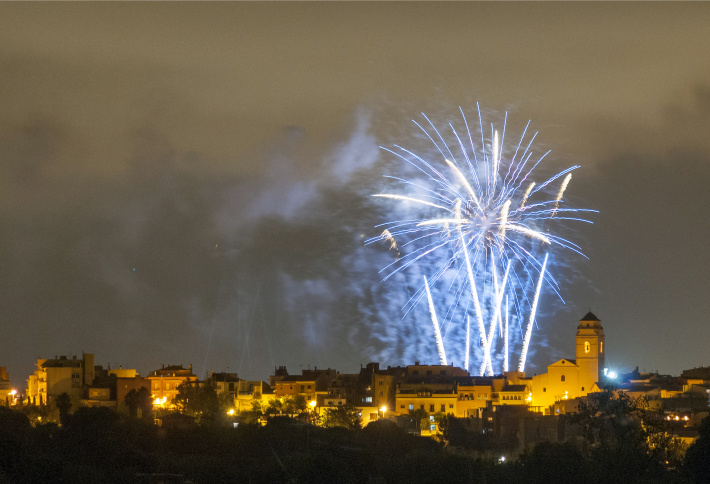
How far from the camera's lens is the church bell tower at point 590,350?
6450cm

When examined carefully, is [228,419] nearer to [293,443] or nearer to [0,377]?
[293,443]

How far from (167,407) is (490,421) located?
50.9 ft

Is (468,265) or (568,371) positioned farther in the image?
(568,371)

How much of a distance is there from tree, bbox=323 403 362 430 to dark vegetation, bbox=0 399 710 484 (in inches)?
143

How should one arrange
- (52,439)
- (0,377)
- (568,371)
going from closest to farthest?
→ 1. (52,439)
2. (568,371)
3. (0,377)

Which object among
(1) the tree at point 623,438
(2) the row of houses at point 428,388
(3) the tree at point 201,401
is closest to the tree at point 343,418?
(2) the row of houses at point 428,388

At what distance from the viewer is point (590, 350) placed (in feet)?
214

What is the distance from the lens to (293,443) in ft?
177

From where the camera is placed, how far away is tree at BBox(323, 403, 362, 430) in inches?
2434

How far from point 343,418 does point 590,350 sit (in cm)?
1241

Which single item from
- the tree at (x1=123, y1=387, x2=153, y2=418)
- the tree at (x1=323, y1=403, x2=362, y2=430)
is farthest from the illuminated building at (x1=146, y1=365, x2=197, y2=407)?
the tree at (x1=323, y1=403, x2=362, y2=430)

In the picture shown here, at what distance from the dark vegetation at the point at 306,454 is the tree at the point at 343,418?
363 centimetres

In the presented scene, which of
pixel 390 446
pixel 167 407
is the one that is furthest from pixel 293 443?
pixel 167 407

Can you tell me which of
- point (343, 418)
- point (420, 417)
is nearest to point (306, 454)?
point (343, 418)
